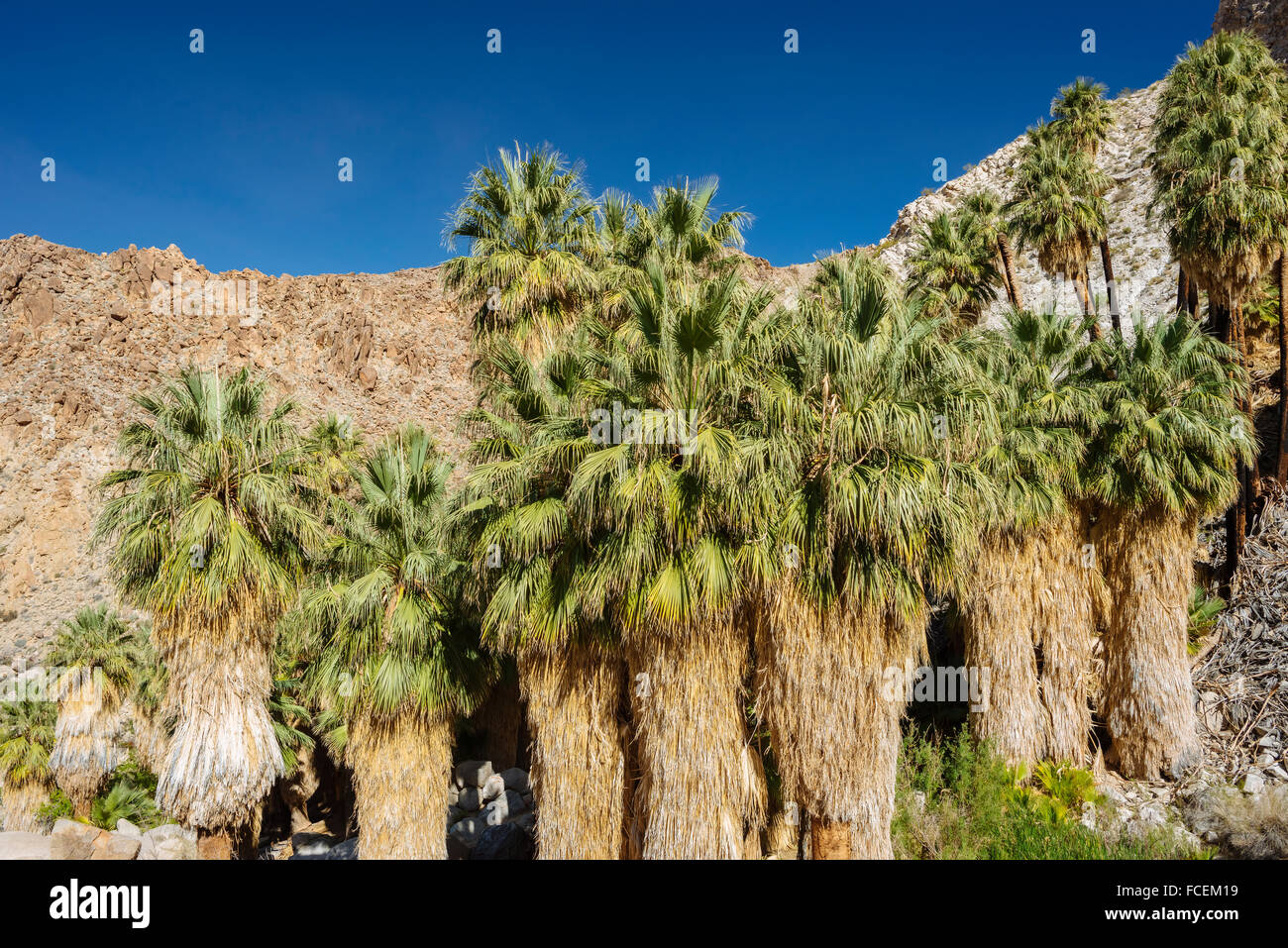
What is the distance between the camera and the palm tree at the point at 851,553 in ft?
33.7

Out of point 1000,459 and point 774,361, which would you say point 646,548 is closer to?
point 774,361

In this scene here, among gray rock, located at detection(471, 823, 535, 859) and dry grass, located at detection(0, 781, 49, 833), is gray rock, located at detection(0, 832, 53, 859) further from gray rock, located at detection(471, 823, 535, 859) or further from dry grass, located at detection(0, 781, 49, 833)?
dry grass, located at detection(0, 781, 49, 833)

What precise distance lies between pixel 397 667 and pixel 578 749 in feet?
13.6

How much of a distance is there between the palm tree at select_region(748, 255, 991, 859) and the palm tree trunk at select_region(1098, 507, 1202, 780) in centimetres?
1024

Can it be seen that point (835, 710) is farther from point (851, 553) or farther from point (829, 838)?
point (851, 553)

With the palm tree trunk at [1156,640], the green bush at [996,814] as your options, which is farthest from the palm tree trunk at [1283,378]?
the green bush at [996,814]

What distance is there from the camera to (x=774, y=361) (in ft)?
37.4

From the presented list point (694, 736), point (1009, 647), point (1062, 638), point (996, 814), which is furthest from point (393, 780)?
point (1062, 638)

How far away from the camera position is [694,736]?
10836mm

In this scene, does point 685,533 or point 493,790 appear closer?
point 685,533

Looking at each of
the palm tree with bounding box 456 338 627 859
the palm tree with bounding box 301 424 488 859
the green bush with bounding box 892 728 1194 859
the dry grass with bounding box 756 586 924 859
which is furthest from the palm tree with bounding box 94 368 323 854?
the green bush with bounding box 892 728 1194 859

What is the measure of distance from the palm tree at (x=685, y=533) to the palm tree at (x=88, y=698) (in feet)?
64.9

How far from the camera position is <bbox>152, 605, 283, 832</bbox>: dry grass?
13.0 meters
